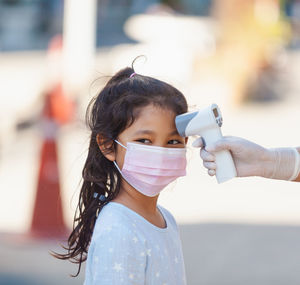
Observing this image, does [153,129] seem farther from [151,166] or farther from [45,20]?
[45,20]

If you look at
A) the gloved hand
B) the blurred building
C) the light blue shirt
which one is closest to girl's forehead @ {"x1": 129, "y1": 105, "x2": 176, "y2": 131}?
the gloved hand

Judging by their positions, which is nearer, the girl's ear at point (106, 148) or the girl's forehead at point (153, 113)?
the girl's forehead at point (153, 113)

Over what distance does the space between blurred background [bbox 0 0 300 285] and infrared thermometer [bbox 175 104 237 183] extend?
579 mm

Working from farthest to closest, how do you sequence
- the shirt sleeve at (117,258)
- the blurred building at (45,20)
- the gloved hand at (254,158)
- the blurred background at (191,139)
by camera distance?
the blurred building at (45,20) → the blurred background at (191,139) → the gloved hand at (254,158) → the shirt sleeve at (117,258)

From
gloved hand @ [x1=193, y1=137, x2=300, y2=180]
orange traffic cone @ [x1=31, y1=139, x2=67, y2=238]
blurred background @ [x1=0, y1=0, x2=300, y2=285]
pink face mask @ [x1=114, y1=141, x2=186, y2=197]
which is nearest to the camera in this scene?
gloved hand @ [x1=193, y1=137, x2=300, y2=180]

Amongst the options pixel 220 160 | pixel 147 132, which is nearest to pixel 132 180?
pixel 147 132

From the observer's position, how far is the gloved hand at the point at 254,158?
6.83 ft

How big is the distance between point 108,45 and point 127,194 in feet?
74.4

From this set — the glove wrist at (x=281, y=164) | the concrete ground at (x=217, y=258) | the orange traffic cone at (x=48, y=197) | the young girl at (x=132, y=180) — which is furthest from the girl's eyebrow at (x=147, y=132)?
the orange traffic cone at (x=48, y=197)

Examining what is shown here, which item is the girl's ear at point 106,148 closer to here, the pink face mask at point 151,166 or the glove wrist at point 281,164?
the pink face mask at point 151,166

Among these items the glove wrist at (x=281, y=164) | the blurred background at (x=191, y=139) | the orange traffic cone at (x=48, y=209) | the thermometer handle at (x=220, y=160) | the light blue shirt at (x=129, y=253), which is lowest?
the blurred background at (x=191, y=139)

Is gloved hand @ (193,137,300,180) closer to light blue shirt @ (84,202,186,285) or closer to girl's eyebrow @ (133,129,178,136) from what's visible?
girl's eyebrow @ (133,129,178,136)

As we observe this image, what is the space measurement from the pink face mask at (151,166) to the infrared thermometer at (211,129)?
145 millimetres

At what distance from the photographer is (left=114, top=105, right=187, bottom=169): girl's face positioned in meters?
2.16
